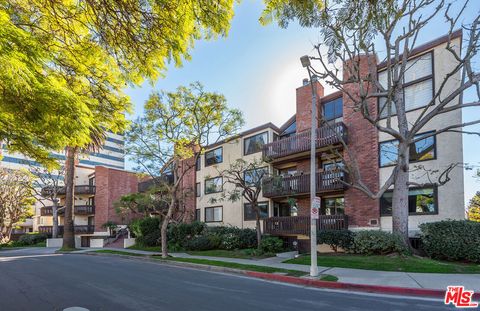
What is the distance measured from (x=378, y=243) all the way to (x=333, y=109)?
10493mm

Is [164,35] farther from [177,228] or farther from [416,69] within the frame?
[177,228]

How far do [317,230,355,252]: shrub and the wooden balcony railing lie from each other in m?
1.37

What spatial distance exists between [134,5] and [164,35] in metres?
0.66

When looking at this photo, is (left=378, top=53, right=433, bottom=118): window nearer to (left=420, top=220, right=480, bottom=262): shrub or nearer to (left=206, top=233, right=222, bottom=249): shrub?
(left=420, top=220, right=480, bottom=262): shrub

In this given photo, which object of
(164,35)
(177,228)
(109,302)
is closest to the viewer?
(164,35)

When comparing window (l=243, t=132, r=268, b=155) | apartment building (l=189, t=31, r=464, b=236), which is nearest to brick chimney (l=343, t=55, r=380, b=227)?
apartment building (l=189, t=31, r=464, b=236)

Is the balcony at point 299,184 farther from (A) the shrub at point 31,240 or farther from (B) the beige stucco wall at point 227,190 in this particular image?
(A) the shrub at point 31,240

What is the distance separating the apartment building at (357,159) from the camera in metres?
17.1

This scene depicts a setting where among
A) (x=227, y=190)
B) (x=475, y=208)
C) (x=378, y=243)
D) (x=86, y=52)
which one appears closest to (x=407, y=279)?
(x=378, y=243)

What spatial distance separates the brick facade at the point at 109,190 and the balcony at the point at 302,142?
22.1 m

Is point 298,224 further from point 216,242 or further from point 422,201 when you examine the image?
point 422,201

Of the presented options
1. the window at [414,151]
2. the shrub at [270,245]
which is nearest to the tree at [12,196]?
the shrub at [270,245]

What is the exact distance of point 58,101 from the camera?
485 centimetres

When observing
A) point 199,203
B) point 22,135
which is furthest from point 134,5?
point 199,203
